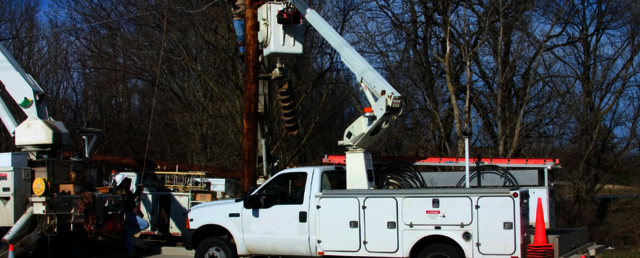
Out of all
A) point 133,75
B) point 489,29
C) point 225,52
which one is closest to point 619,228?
point 489,29

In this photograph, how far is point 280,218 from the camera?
30.1ft

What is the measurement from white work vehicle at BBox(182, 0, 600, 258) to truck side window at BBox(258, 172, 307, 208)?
0.05 feet

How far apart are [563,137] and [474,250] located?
10.1m

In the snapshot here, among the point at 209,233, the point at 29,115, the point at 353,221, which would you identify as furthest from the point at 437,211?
the point at 29,115

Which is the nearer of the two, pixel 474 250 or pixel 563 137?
pixel 474 250

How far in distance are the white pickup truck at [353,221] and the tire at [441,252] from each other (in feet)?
0.04

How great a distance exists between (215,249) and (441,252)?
3.75 metres

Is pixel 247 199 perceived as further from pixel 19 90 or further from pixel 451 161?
pixel 19 90

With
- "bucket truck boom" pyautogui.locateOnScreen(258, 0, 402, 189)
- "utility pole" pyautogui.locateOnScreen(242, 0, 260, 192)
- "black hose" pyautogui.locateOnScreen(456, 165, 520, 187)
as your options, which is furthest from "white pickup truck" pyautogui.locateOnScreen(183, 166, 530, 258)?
"black hose" pyautogui.locateOnScreen(456, 165, 520, 187)

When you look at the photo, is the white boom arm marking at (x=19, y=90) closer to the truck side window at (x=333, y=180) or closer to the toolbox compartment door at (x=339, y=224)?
the truck side window at (x=333, y=180)

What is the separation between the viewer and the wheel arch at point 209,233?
974cm

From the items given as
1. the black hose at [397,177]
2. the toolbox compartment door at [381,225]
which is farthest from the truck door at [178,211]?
the toolbox compartment door at [381,225]

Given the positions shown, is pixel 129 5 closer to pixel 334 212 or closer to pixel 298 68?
pixel 298 68

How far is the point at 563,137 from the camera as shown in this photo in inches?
652
